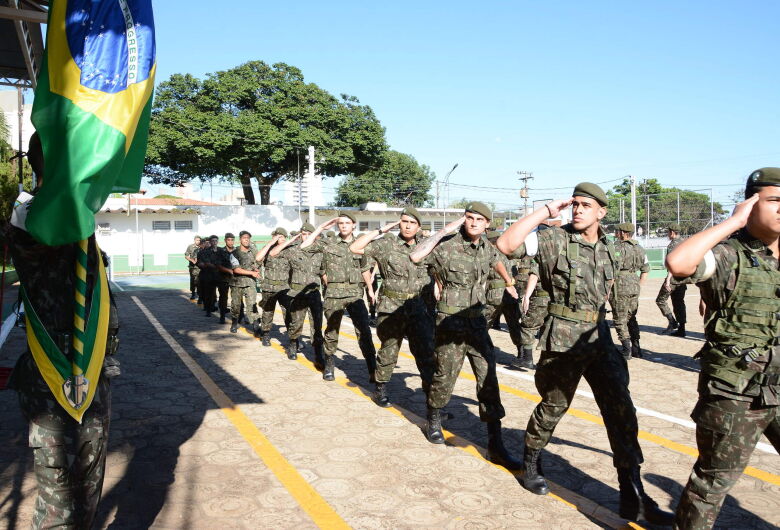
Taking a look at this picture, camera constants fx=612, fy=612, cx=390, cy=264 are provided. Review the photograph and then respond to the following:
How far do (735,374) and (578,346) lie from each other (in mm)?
1093

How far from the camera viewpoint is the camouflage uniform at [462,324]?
4.87 meters

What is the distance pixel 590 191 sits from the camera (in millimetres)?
4027

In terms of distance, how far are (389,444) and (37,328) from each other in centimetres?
320

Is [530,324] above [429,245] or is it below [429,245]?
below

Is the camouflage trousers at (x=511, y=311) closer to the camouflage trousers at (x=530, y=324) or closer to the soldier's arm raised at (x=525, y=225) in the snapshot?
the camouflage trousers at (x=530, y=324)

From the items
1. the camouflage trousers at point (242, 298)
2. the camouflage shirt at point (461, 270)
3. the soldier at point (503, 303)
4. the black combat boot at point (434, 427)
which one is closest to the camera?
the camouflage shirt at point (461, 270)

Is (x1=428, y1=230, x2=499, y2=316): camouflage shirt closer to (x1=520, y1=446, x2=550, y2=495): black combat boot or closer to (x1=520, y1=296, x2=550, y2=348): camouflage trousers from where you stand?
(x1=520, y1=446, x2=550, y2=495): black combat boot

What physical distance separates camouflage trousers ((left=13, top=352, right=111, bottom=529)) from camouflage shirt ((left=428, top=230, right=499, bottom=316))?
2.92 m

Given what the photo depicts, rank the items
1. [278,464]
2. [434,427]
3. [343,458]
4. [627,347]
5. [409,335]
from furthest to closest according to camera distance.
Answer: [627,347] < [409,335] < [434,427] < [343,458] < [278,464]

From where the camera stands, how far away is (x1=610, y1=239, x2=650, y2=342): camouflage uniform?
354 inches

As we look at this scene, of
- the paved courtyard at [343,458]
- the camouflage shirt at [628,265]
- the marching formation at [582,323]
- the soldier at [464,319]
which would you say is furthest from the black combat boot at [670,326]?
the soldier at [464,319]

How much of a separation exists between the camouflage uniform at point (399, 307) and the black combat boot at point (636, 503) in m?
2.40

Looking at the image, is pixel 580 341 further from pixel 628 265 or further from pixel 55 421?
pixel 628 265

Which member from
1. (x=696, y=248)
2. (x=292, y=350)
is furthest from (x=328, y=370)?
(x=696, y=248)
